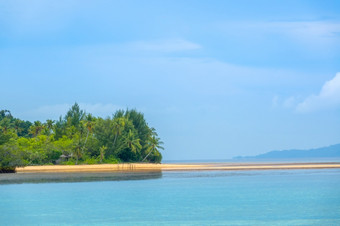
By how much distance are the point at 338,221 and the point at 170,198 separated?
14015 mm

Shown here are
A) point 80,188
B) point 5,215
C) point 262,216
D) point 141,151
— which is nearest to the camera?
point 262,216

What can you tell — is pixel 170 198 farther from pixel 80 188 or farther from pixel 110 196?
pixel 80 188

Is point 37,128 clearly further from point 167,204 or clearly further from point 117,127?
point 167,204

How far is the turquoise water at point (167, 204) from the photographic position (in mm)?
24531

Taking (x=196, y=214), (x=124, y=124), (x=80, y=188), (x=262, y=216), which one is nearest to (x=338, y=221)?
(x=262, y=216)

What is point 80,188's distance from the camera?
42250 mm

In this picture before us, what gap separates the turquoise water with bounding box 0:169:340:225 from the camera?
80.5 feet

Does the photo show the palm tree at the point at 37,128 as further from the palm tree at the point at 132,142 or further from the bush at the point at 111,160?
the palm tree at the point at 132,142

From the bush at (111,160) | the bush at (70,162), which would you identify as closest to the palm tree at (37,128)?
the bush at (70,162)

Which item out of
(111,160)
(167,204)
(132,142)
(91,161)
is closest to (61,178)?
(91,161)

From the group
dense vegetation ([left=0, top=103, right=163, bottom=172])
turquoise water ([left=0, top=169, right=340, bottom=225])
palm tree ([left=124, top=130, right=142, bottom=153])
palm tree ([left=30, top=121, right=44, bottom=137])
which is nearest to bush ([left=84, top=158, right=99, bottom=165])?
dense vegetation ([left=0, top=103, right=163, bottom=172])

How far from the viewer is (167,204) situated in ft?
102

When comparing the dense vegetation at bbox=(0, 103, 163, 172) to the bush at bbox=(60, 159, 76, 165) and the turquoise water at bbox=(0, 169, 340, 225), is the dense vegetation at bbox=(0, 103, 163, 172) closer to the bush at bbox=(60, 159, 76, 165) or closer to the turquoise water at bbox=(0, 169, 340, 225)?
the bush at bbox=(60, 159, 76, 165)

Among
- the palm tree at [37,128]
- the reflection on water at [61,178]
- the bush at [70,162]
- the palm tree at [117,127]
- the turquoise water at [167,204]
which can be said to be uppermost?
the palm tree at [37,128]
